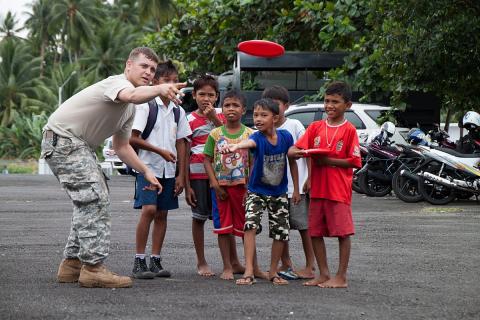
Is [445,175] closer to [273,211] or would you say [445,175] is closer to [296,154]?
[273,211]

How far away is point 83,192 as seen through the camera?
7.85 m

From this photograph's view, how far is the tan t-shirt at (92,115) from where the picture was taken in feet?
25.7

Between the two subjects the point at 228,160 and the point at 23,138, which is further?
the point at 23,138

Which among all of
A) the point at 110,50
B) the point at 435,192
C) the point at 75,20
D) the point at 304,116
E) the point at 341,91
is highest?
the point at 75,20

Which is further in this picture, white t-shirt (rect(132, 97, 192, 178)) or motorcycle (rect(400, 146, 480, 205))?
motorcycle (rect(400, 146, 480, 205))

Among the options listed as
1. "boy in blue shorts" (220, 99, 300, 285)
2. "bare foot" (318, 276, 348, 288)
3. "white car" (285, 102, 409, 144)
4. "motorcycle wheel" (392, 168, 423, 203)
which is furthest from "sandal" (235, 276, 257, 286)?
"white car" (285, 102, 409, 144)

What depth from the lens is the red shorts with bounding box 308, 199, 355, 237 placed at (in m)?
8.03

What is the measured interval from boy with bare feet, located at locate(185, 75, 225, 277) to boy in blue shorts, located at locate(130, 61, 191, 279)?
0.12 metres

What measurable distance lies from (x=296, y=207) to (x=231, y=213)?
50 cm

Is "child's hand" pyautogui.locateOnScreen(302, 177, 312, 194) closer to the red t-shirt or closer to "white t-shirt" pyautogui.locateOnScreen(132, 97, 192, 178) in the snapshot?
the red t-shirt

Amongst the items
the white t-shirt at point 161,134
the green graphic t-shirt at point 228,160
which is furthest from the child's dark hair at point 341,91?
the white t-shirt at point 161,134

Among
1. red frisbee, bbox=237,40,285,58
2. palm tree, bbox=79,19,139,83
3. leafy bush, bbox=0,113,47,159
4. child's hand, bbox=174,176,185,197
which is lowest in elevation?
leafy bush, bbox=0,113,47,159

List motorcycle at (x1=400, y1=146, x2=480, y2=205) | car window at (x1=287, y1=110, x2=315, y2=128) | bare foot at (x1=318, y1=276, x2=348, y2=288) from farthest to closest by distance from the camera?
car window at (x1=287, y1=110, x2=315, y2=128) < motorcycle at (x1=400, y1=146, x2=480, y2=205) < bare foot at (x1=318, y1=276, x2=348, y2=288)

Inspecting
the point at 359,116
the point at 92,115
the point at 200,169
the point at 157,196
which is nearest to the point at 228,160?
the point at 200,169
